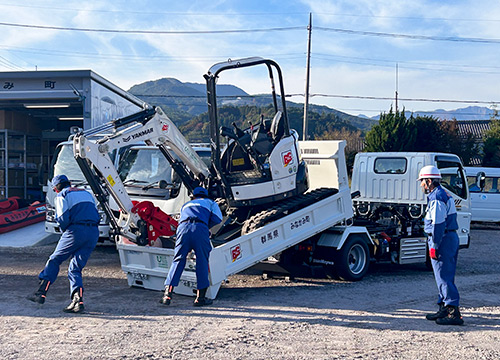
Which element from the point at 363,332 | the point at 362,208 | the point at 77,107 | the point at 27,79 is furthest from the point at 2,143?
the point at 363,332

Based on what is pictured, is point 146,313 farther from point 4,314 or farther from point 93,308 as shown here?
point 4,314

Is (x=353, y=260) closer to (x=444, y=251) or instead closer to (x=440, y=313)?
(x=440, y=313)

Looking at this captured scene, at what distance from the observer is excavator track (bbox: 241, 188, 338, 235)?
879cm

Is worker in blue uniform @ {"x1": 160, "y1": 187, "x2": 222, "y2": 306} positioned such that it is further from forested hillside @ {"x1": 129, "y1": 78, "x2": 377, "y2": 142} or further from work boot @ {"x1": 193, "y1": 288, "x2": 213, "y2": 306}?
forested hillside @ {"x1": 129, "y1": 78, "x2": 377, "y2": 142}

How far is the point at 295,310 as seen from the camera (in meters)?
7.86

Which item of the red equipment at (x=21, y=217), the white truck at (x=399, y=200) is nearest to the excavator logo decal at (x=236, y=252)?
the white truck at (x=399, y=200)

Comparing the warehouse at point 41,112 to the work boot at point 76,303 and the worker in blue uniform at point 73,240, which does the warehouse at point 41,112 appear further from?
the work boot at point 76,303

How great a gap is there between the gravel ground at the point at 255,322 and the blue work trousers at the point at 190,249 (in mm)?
419

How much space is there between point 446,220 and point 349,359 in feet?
8.30

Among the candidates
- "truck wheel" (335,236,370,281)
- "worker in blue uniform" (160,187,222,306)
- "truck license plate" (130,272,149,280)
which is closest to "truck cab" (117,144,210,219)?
"truck license plate" (130,272,149,280)

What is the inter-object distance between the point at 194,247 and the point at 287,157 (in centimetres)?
260

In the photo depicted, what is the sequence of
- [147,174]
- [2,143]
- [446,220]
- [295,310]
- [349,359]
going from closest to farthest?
[349,359], [446,220], [295,310], [147,174], [2,143]

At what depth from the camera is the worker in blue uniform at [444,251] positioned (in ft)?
23.7

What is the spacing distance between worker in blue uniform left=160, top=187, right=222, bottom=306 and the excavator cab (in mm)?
1370
